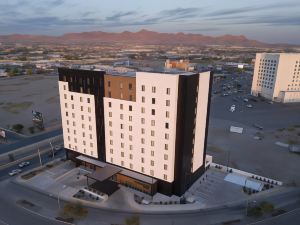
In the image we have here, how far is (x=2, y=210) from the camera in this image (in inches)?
1790

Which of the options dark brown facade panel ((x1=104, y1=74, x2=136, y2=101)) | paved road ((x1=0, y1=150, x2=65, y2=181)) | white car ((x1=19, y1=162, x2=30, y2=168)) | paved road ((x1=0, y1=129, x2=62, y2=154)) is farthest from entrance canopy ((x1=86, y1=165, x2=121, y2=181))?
paved road ((x1=0, y1=129, x2=62, y2=154))

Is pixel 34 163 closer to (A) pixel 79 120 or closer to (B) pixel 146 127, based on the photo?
(A) pixel 79 120

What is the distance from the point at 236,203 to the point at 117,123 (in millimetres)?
27604

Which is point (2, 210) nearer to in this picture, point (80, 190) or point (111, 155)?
point (80, 190)

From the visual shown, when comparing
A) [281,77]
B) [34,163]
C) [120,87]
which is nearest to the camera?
[120,87]

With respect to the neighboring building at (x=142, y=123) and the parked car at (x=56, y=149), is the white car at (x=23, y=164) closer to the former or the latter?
the parked car at (x=56, y=149)

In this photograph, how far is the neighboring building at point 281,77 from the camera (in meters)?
130

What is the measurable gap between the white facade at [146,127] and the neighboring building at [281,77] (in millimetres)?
106752

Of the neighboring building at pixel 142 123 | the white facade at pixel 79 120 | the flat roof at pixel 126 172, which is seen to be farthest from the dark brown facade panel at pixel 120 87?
the flat roof at pixel 126 172

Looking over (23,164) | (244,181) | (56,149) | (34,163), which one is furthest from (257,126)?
(23,164)

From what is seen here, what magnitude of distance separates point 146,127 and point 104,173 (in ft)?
43.6

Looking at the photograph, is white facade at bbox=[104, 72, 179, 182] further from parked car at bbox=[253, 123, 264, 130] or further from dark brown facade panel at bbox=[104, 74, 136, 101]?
parked car at bbox=[253, 123, 264, 130]

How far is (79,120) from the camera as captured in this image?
57.7 metres

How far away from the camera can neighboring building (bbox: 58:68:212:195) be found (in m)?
45.0
